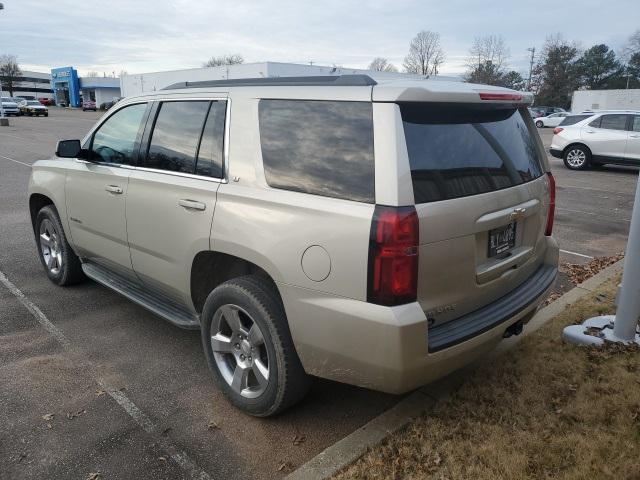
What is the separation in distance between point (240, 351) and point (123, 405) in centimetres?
85

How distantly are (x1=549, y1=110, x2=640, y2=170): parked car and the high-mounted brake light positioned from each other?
525 inches

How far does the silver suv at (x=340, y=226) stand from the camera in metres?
2.42

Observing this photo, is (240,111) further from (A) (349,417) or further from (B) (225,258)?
(A) (349,417)

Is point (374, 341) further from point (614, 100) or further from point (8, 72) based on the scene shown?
point (8, 72)

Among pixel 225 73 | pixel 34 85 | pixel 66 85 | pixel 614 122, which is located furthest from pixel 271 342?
pixel 34 85

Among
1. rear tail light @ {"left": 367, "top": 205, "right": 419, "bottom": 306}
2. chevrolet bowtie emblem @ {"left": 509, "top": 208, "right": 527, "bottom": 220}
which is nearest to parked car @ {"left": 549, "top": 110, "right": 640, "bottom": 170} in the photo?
chevrolet bowtie emblem @ {"left": 509, "top": 208, "right": 527, "bottom": 220}

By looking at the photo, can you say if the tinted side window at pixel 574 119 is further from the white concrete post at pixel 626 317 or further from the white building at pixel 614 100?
the white building at pixel 614 100

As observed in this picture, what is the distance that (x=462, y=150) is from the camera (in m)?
2.71

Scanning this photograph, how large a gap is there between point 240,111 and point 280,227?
0.87 meters

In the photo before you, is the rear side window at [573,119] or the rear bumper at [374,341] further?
the rear side window at [573,119]

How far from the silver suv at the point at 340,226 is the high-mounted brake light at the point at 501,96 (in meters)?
0.02

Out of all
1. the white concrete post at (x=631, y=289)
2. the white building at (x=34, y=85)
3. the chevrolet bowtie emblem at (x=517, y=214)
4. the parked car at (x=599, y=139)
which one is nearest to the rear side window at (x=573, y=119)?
the parked car at (x=599, y=139)

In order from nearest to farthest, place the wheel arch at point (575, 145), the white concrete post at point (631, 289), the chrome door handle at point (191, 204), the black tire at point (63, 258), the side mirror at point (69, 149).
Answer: the chrome door handle at point (191, 204), the white concrete post at point (631, 289), the side mirror at point (69, 149), the black tire at point (63, 258), the wheel arch at point (575, 145)

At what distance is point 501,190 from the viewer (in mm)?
2846
